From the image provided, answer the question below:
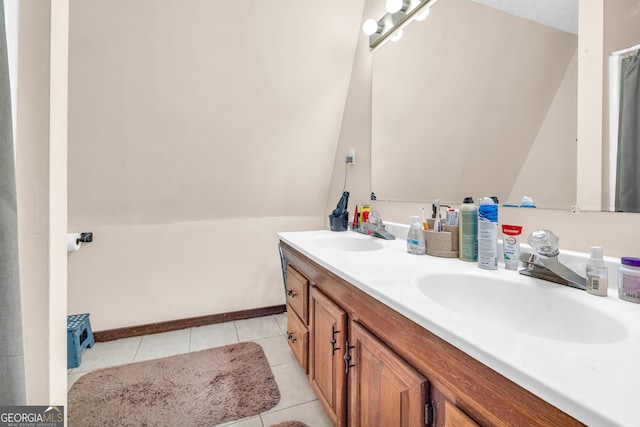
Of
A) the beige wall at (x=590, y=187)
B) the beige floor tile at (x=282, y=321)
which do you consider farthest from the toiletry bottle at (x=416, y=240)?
the beige floor tile at (x=282, y=321)

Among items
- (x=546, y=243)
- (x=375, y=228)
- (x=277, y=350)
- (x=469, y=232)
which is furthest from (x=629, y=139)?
(x=277, y=350)

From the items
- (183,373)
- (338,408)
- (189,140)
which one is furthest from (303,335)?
(189,140)

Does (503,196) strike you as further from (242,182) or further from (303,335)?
(242,182)

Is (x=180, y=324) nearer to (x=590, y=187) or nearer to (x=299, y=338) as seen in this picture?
(x=299, y=338)

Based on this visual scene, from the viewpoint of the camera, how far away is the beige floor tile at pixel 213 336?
6.25 ft

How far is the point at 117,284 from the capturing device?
197cm

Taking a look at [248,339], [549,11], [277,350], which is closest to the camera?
[549,11]

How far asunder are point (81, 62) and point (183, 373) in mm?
1811

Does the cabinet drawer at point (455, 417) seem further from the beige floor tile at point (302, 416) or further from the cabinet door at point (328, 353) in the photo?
the beige floor tile at point (302, 416)

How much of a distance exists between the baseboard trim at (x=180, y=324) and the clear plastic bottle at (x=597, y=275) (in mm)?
2170

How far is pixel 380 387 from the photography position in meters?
0.73

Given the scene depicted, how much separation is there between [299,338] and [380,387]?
2.44 feet

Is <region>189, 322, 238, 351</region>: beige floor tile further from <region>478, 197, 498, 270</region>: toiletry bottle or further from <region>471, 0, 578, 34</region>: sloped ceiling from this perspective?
<region>471, 0, 578, 34</region>: sloped ceiling

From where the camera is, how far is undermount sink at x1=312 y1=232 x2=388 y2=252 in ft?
4.82
